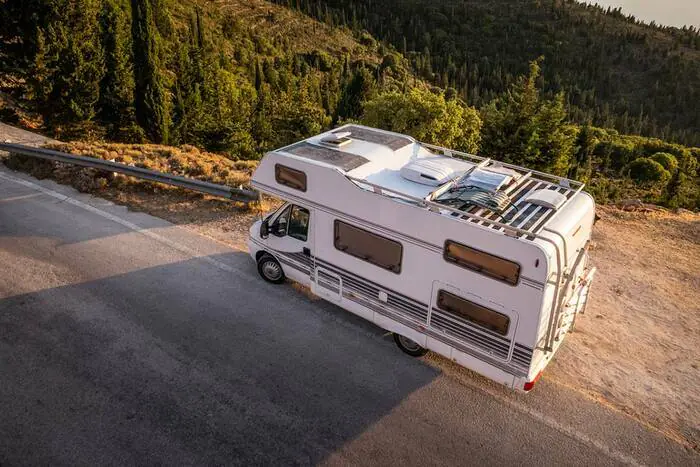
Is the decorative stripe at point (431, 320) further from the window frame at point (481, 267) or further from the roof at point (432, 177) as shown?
the roof at point (432, 177)

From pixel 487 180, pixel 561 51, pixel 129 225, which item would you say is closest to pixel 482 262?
pixel 487 180

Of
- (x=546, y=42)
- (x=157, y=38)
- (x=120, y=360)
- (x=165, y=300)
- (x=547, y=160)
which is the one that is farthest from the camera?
(x=546, y=42)

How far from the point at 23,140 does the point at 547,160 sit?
77.4 ft

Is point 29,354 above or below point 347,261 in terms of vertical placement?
below

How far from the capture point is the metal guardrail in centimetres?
1430

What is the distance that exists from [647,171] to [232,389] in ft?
186

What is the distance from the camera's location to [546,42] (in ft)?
444

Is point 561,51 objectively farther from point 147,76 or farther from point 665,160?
point 147,76

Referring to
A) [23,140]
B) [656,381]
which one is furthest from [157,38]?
[656,381]

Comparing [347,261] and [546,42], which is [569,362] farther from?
[546,42]

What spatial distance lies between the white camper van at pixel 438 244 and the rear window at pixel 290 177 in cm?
3

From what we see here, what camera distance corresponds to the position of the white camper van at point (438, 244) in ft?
25.0

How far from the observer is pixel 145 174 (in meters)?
14.9

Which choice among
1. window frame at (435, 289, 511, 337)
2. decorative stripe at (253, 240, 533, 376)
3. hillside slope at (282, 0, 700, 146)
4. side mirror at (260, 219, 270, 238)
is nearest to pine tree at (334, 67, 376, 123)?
side mirror at (260, 219, 270, 238)
